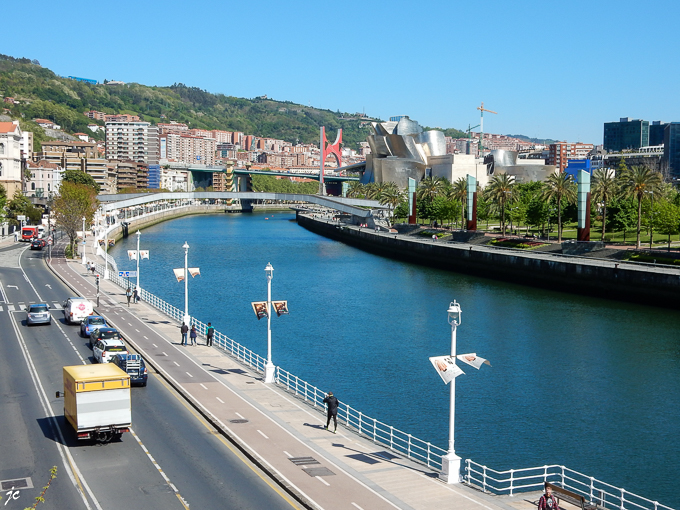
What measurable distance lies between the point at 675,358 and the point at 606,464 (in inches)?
709

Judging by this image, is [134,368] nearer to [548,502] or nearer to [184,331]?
[184,331]

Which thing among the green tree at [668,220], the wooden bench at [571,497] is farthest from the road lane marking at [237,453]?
the green tree at [668,220]

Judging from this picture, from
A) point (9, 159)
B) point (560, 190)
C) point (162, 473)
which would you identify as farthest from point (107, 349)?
point (9, 159)

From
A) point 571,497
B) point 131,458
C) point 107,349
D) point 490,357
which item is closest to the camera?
point 571,497

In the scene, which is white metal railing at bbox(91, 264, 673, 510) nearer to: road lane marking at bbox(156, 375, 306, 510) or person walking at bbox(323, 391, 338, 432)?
person walking at bbox(323, 391, 338, 432)

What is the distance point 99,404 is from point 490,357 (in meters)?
24.7

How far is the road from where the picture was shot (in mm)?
18234

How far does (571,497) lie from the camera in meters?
17.5

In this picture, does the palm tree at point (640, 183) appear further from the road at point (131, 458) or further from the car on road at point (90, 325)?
the road at point (131, 458)

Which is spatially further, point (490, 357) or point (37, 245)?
point (37, 245)

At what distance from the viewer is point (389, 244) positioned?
4168 inches

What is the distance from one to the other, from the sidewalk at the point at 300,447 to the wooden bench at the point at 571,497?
74 centimetres

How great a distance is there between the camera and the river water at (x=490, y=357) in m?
27.4

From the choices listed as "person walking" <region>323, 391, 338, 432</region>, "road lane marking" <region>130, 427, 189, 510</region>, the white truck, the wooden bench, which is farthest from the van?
the wooden bench
